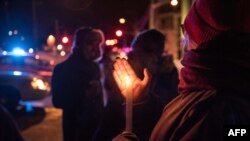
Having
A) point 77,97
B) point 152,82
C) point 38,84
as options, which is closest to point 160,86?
point 152,82

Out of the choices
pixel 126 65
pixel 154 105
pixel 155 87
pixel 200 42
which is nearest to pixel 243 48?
pixel 200 42

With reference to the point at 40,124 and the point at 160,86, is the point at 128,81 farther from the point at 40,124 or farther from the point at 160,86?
the point at 40,124

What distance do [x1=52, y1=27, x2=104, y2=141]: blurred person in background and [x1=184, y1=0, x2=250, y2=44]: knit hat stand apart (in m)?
3.05

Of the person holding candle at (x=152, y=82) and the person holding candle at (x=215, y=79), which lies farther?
the person holding candle at (x=152, y=82)

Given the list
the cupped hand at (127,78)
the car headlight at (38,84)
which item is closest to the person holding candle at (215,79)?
the cupped hand at (127,78)

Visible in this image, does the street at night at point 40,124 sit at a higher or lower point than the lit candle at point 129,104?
lower

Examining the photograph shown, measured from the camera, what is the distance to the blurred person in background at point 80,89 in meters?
4.72

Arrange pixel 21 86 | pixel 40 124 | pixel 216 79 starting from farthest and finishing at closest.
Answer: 1. pixel 21 86
2. pixel 40 124
3. pixel 216 79

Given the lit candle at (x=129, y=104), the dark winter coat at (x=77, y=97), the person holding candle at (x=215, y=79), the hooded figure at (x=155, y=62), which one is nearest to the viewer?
the person holding candle at (x=215, y=79)

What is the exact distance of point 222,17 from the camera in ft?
5.38

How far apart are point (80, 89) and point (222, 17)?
3.35m

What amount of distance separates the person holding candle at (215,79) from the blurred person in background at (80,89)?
9.86 feet

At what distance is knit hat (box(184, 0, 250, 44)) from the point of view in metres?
1.64

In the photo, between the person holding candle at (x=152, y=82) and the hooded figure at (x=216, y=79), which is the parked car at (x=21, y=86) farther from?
the hooded figure at (x=216, y=79)
